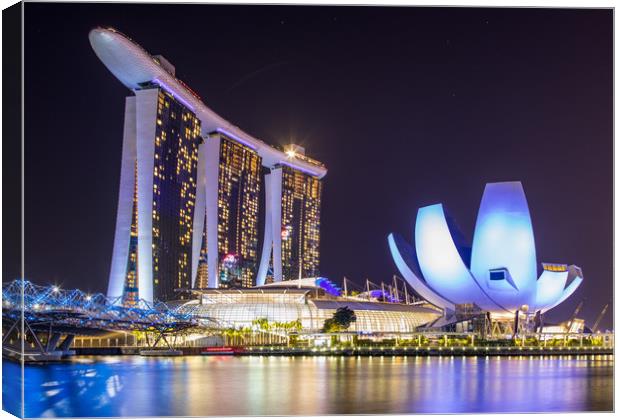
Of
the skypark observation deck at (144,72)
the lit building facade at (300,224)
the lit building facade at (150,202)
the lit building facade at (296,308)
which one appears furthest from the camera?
the lit building facade at (300,224)

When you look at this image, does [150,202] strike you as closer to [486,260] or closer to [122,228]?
[122,228]

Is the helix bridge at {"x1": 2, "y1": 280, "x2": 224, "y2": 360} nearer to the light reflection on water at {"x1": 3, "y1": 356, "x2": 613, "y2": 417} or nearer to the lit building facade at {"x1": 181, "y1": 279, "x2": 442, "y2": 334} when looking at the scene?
the light reflection on water at {"x1": 3, "y1": 356, "x2": 613, "y2": 417}

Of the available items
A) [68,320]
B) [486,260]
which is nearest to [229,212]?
[486,260]

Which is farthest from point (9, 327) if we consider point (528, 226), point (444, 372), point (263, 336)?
point (263, 336)

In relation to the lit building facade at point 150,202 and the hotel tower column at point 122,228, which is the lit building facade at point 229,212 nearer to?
the lit building facade at point 150,202

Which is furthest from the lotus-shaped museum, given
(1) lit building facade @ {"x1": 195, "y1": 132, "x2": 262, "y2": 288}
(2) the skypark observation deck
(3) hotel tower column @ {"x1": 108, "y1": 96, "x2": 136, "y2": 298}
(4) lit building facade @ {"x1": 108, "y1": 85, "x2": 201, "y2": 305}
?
(1) lit building facade @ {"x1": 195, "y1": 132, "x2": 262, "y2": 288}

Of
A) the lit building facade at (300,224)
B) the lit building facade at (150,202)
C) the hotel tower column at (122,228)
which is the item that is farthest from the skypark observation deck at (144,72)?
the lit building facade at (300,224)
